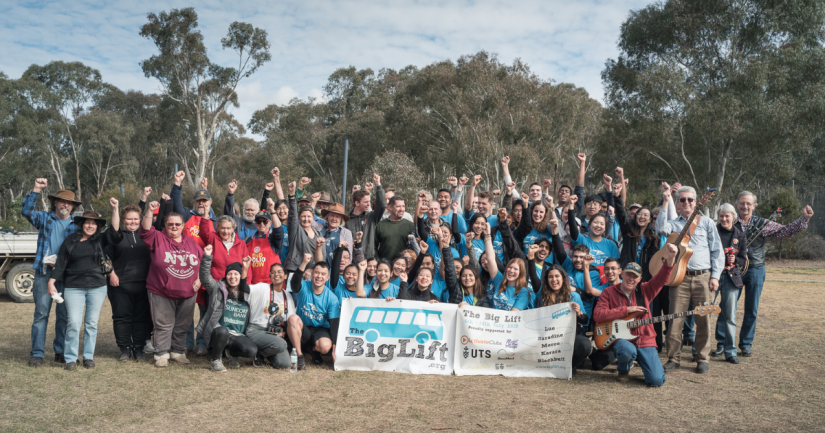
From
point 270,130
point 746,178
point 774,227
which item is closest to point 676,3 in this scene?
point 746,178

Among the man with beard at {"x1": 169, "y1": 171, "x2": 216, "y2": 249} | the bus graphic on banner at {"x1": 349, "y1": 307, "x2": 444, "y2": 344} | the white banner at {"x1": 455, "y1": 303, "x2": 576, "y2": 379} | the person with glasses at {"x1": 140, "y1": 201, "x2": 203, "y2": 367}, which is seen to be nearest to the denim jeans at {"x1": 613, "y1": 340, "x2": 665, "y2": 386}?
the white banner at {"x1": 455, "y1": 303, "x2": 576, "y2": 379}

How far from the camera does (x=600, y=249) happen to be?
24.0 feet

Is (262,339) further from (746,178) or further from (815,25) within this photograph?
(746,178)

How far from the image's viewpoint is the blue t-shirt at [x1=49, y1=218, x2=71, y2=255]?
635cm

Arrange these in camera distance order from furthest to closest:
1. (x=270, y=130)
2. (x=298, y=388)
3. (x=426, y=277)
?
1. (x=270, y=130)
2. (x=426, y=277)
3. (x=298, y=388)

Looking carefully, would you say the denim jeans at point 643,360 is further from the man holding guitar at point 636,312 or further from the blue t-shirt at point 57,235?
the blue t-shirt at point 57,235

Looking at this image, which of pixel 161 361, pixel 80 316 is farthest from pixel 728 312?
pixel 80 316

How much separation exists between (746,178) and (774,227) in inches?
1010

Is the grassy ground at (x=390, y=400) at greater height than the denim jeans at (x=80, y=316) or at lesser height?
lesser

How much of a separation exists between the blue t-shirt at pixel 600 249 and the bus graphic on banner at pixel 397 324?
229 cm

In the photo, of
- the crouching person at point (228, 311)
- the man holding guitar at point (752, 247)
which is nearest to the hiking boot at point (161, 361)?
the crouching person at point (228, 311)

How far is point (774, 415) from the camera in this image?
4.96m

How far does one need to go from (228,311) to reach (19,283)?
316 inches

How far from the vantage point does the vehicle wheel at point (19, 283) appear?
454 inches
